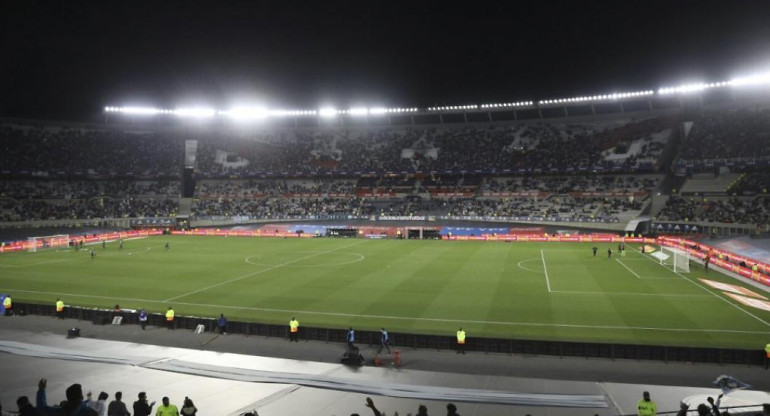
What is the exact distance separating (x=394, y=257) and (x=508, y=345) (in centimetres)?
2717

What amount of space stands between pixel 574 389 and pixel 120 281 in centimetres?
3207

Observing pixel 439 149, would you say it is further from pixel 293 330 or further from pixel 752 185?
pixel 293 330

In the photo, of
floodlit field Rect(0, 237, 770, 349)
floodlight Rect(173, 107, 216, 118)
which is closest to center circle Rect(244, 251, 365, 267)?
floodlit field Rect(0, 237, 770, 349)

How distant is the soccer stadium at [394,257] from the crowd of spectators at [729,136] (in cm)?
38

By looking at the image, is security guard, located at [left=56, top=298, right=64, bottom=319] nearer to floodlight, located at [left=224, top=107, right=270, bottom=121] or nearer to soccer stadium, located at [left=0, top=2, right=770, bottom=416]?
soccer stadium, located at [left=0, top=2, right=770, bottom=416]

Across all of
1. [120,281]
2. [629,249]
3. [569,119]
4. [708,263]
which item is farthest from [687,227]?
[120,281]

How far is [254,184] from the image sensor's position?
92375 millimetres

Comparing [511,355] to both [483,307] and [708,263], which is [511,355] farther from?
[708,263]

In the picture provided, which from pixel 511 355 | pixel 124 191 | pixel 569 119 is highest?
pixel 569 119

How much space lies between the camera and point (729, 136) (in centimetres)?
6819

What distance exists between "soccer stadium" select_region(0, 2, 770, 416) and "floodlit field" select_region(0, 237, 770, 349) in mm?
274

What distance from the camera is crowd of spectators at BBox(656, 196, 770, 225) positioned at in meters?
53.6

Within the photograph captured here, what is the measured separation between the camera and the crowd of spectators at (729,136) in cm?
6399

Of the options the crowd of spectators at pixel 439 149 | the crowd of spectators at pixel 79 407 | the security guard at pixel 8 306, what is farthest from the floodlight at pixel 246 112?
the crowd of spectators at pixel 79 407
